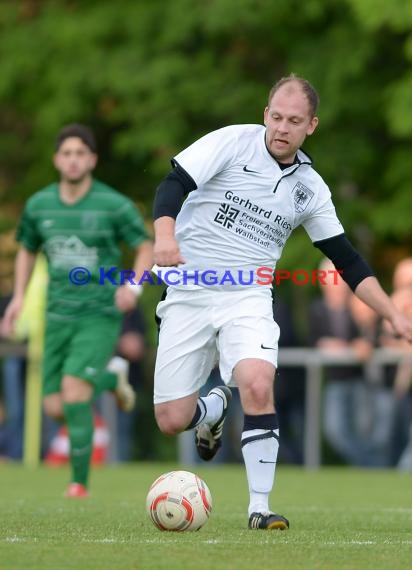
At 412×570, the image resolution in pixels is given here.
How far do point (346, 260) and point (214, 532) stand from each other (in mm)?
1717

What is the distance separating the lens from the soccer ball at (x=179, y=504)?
781 cm

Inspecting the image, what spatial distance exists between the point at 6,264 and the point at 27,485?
8830 mm

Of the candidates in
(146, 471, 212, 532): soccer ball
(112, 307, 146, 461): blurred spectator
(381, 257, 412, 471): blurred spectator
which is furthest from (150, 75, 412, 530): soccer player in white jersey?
(112, 307, 146, 461): blurred spectator

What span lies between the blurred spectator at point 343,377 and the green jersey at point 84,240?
17.3 feet

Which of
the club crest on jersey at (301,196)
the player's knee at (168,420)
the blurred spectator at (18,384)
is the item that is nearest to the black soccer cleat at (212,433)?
the player's knee at (168,420)

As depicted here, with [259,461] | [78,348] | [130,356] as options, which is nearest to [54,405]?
[78,348]

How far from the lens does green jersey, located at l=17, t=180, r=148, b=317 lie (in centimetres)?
1141

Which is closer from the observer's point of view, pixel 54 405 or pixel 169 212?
pixel 169 212

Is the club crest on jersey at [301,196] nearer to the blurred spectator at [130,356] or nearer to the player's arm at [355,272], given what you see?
the player's arm at [355,272]

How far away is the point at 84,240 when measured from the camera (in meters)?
11.4

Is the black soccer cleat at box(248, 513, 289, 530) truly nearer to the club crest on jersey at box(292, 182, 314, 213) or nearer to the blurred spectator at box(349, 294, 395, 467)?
the club crest on jersey at box(292, 182, 314, 213)

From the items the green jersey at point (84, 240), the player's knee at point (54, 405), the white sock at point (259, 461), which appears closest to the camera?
the white sock at point (259, 461)

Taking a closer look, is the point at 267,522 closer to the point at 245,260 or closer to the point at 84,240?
the point at 245,260

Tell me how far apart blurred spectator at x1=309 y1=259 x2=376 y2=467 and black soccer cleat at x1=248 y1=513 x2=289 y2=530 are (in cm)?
845
